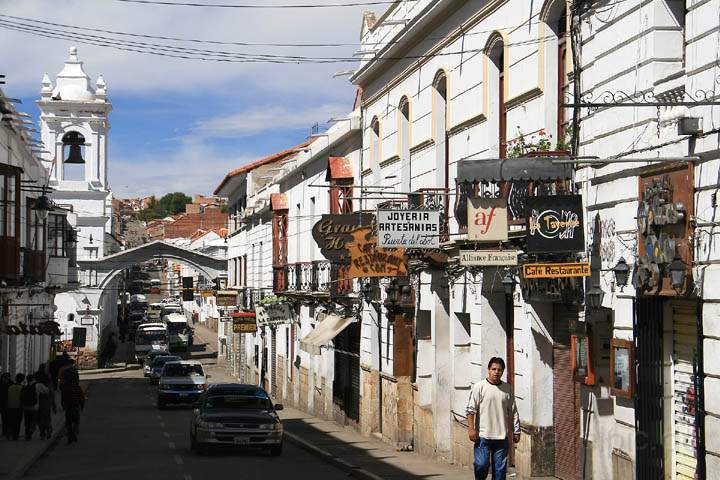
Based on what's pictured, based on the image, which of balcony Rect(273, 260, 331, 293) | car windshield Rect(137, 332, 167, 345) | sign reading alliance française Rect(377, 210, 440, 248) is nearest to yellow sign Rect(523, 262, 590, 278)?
sign reading alliance française Rect(377, 210, 440, 248)

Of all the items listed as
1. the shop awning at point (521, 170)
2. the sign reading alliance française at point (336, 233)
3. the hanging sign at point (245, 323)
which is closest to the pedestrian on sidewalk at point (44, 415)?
the sign reading alliance française at point (336, 233)

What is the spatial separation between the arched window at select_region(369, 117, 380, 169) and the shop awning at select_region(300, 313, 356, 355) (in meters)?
4.24

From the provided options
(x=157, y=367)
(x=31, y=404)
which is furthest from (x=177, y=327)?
(x=31, y=404)

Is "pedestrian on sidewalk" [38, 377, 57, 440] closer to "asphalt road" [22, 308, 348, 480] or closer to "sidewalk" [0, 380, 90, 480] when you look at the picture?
"sidewalk" [0, 380, 90, 480]

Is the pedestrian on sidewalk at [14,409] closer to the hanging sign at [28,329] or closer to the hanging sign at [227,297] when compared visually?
the hanging sign at [28,329]

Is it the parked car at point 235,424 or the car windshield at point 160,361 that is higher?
the parked car at point 235,424

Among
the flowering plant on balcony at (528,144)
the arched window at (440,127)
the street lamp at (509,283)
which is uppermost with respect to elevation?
the arched window at (440,127)

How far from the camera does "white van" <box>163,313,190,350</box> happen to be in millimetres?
73775

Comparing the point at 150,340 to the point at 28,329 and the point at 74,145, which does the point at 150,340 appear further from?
the point at 28,329

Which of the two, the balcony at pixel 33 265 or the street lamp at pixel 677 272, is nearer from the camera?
the street lamp at pixel 677 272

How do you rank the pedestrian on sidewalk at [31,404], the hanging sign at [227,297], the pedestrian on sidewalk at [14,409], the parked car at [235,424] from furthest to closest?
the hanging sign at [227,297]
the pedestrian on sidewalk at [31,404]
the pedestrian on sidewalk at [14,409]
the parked car at [235,424]

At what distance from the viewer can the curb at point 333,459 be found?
66.5 ft

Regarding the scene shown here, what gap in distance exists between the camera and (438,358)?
23.3 metres

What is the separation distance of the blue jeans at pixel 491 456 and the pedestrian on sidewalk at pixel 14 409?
52.2 ft
